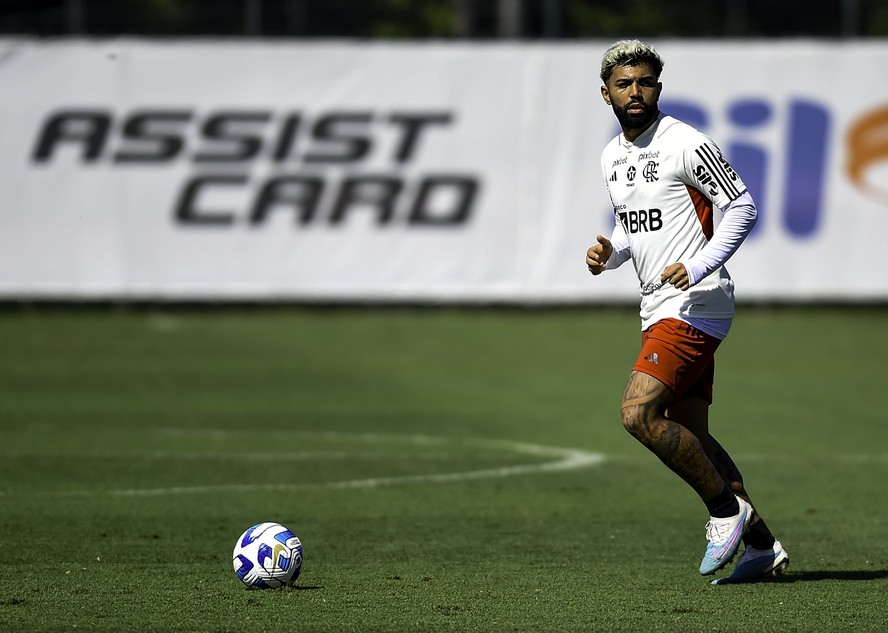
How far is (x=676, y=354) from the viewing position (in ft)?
21.7

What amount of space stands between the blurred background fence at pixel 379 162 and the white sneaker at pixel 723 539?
511 inches

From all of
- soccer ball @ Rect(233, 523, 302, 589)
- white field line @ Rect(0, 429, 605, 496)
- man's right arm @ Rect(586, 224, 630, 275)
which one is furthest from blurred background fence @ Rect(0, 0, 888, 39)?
soccer ball @ Rect(233, 523, 302, 589)

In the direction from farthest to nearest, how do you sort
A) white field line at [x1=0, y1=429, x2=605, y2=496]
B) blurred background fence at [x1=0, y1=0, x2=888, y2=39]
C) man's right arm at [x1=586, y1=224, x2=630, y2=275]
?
blurred background fence at [x1=0, y1=0, x2=888, y2=39], white field line at [x1=0, y1=429, x2=605, y2=496], man's right arm at [x1=586, y1=224, x2=630, y2=275]

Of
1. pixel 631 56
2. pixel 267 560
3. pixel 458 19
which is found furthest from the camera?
pixel 458 19

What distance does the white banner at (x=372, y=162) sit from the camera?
64.1ft

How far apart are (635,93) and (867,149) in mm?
13666

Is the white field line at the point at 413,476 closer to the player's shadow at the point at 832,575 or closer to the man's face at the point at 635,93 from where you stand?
the player's shadow at the point at 832,575

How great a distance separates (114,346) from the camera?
18281 millimetres

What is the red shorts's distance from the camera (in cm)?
660

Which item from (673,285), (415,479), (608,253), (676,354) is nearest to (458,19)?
(415,479)

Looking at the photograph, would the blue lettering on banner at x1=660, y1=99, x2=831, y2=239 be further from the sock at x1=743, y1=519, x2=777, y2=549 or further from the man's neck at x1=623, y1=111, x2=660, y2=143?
the sock at x1=743, y1=519, x2=777, y2=549

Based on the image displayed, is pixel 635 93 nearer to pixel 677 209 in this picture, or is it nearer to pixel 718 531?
pixel 677 209

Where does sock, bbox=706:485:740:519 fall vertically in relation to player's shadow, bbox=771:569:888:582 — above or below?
above

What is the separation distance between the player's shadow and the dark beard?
2.11m
